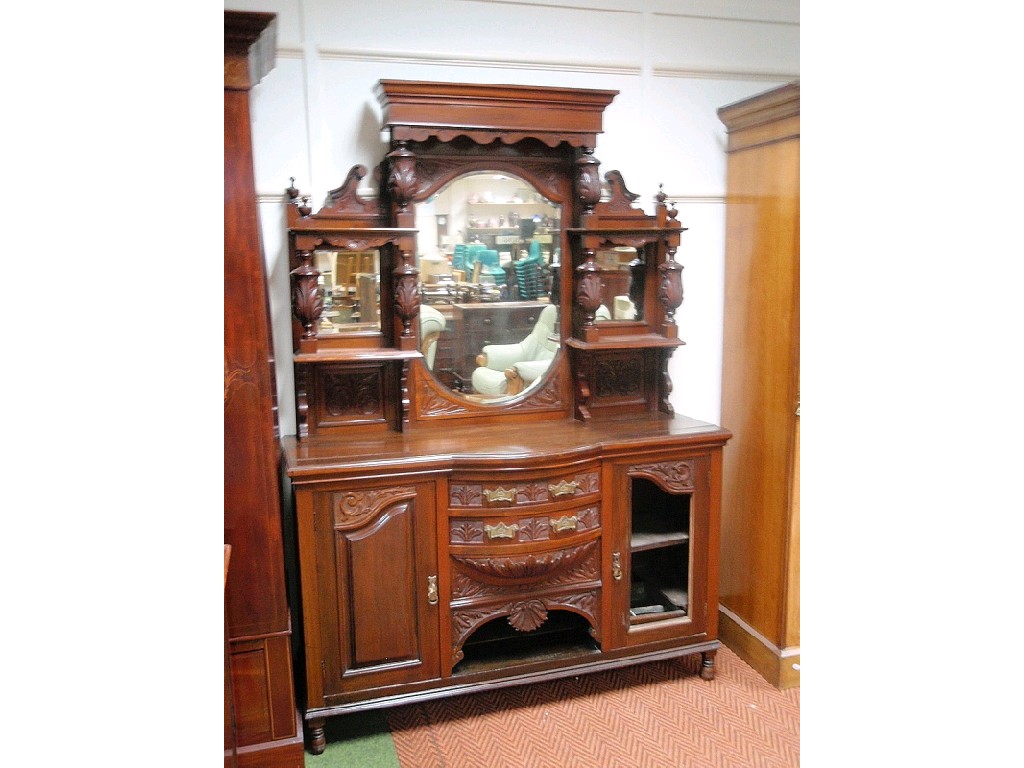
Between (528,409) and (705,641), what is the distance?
1030 millimetres

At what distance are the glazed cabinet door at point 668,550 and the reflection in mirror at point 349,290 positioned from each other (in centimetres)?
96

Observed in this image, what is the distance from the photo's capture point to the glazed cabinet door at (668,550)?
2475 millimetres

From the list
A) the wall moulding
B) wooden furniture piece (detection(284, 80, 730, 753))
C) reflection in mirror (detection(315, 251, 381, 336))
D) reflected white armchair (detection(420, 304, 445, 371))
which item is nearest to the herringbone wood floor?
wooden furniture piece (detection(284, 80, 730, 753))

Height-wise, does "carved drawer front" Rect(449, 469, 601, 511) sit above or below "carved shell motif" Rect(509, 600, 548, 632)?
above

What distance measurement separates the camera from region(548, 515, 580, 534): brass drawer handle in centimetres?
236

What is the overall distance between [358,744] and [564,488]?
3.34ft

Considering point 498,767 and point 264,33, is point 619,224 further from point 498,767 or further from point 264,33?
point 498,767

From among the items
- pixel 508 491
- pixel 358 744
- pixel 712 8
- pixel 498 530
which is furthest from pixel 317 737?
pixel 712 8

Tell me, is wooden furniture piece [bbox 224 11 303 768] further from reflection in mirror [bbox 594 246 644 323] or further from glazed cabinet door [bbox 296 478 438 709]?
reflection in mirror [bbox 594 246 644 323]

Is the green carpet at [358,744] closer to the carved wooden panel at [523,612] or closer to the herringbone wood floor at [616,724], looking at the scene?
the herringbone wood floor at [616,724]

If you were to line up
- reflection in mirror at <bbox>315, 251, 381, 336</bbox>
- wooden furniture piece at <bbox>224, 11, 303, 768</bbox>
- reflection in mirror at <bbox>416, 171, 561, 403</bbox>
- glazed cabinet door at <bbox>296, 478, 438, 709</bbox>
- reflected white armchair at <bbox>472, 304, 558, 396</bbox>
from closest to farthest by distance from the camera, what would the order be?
1. wooden furniture piece at <bbox>224, 11, 303, 768</bbox>
2. glazed cabinet door at <bbox>296, 478, 438, 709</bbox>
3. reflection in mirror at <bbox>315, 251, 381, 336</bbox>
4. reflection in mirror at <bbox>416, 171, 561, 403</bbox>
5. reflected white armchair at <bbox>472, 304, 558, 396</bbox>

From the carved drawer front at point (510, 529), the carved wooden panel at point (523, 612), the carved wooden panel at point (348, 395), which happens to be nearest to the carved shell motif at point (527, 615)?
the carved wooden panel at point (523, 612)

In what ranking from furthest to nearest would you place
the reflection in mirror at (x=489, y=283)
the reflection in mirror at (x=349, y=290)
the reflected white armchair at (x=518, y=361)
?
the reflected white armchair at (x=518, y=361)
the reflection in mirror at (x=489, y=283)
the reflection in mirror at (x=349, y=290)

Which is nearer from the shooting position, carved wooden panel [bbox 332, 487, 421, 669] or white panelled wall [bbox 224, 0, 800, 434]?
carved wooden panel [bbox 332, 487, 421, 669]
